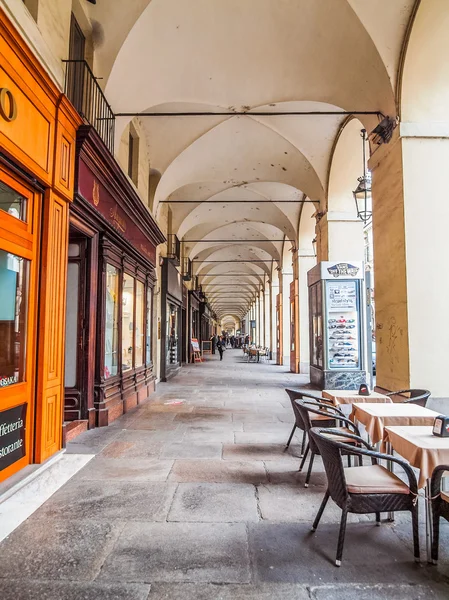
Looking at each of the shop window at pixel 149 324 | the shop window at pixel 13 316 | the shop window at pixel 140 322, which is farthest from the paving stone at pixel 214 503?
the shop window at pixel 149 324

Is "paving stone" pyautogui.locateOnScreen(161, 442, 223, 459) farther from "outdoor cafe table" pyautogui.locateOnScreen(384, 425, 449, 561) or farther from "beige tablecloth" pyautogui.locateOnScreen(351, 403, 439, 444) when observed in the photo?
"outdoor cafe table" pyautogui.locateOnScreen(384, 425, 449, 561)

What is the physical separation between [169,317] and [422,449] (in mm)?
11361

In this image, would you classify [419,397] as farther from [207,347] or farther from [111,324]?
[207,347]

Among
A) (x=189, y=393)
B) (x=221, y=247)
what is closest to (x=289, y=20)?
(x=189, y=393)

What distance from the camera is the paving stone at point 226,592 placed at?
2.09 metres

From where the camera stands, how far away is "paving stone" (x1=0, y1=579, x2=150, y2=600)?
2084 mm

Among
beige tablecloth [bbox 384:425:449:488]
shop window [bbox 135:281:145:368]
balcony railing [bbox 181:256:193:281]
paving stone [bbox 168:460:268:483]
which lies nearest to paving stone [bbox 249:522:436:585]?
beige tablecloth [bbox 384:425:449:488]

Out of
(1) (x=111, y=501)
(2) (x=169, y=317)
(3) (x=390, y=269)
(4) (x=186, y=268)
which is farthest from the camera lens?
(4) (x=186, y=268)

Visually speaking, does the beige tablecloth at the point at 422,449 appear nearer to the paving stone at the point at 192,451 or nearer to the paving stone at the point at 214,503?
the paving stone at the point at 214,503

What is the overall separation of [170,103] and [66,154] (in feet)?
13.7

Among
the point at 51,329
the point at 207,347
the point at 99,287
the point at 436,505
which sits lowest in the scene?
the point at 207,347

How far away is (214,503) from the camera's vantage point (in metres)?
3.26

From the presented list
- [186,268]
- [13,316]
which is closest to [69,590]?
[13,316]

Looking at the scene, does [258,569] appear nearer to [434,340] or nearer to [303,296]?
[434,340]
